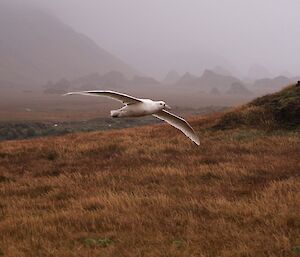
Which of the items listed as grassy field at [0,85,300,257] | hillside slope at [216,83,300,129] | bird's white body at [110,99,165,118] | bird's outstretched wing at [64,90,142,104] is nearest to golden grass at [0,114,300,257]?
grassy field at [0,85,300,257]

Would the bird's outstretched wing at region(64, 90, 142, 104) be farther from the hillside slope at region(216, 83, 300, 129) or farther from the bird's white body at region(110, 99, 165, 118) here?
the hillside slope at region(216, 83, 300, 129)

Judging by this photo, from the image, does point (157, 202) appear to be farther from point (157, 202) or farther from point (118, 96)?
point (118, 96)

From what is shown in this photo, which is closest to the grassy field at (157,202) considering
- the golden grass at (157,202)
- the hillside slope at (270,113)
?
the golden grass at (157,202)

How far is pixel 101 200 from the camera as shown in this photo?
10859mm

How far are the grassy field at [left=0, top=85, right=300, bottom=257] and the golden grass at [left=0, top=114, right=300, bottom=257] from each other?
0.02m

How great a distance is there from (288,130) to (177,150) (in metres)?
6.73

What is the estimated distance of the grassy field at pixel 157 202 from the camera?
25.7ft

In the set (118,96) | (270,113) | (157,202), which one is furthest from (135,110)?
(270,113)

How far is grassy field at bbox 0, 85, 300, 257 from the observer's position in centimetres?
784

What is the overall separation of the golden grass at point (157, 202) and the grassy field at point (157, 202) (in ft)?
0.08

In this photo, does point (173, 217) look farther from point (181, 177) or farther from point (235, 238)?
point (181, 177)

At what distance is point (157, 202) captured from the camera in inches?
411

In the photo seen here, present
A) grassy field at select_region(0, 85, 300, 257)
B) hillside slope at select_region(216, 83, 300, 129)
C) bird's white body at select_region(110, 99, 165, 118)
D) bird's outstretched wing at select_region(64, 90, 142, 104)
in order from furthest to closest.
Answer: hillside slope at select_region(216, 83, 300, 129) < bird's white body at select_region(110, 99, 165, 118) < bird's outstretched wing at select_region(64, 90, 142, 104) < grassy field at select_region(0, 85, 300, 257)

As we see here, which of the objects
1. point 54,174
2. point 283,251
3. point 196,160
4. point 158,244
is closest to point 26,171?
point 54,174
